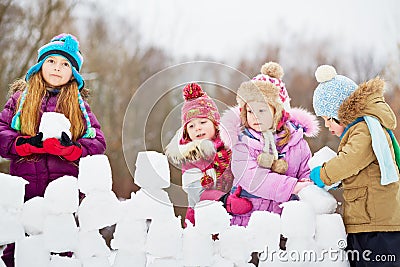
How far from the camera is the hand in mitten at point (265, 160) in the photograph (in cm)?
254

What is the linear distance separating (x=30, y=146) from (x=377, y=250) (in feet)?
4.90

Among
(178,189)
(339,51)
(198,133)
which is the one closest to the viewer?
(178,189)

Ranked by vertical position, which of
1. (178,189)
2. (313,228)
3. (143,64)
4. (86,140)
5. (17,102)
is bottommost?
(313,228)

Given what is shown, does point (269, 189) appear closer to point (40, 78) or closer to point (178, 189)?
point (178, 189)

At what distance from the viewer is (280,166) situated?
256 centimetres

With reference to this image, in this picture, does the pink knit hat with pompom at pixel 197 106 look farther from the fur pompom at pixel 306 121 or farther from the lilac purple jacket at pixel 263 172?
the fur pompom at pixel 306 121

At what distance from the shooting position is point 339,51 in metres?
14.1

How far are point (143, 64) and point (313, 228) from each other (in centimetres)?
993

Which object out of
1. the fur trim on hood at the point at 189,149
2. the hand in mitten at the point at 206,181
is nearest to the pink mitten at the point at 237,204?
the hand in mitten at the point at 206,181

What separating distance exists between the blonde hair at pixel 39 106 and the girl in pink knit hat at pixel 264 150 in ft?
2.21

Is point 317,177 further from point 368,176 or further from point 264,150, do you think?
point 264,150

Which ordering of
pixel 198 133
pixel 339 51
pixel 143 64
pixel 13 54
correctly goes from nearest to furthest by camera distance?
pixel 198 133, pixel 13 54, pixel 143 64, pixel 339 51

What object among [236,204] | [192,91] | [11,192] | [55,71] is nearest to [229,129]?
[192,91]

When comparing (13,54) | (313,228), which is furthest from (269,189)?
(13,54)
